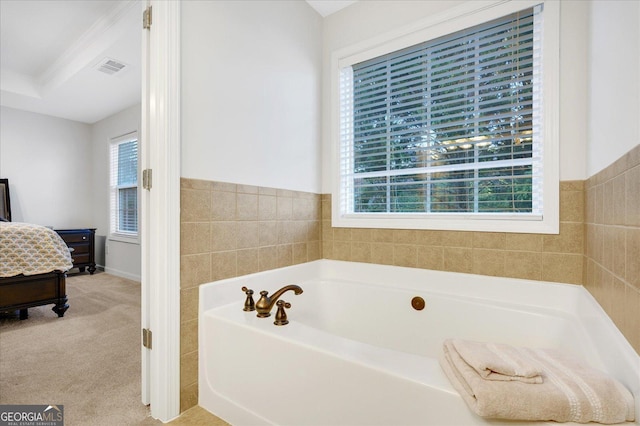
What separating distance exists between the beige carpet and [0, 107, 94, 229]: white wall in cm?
237

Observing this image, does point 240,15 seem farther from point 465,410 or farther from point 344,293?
point 465,410

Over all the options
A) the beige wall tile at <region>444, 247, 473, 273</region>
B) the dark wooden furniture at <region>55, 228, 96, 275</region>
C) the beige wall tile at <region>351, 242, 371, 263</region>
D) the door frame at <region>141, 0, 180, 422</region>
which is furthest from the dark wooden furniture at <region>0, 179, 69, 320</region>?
the beige wall tile at <region>444, 247, 473, 273</region>

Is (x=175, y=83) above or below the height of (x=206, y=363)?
above

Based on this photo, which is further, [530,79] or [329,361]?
[530,79]

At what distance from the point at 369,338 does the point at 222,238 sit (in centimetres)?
111

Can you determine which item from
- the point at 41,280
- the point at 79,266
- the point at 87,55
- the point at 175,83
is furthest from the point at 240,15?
the point at 79,266

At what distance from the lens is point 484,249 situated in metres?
1.83

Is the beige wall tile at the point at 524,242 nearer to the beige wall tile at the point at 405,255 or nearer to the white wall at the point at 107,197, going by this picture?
the beige wall tile at the point at 405,255

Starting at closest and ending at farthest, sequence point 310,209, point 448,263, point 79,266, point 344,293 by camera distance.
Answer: point 448,263, point 344,293, point 310,209, point 79,266

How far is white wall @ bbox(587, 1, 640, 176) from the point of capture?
89 centimetres

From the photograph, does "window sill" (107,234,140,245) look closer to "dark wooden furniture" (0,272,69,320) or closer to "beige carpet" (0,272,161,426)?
"beige carpet" (0,272,161,426)

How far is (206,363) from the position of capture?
153cm

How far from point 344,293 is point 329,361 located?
42.8 inches

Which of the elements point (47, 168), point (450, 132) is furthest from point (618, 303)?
point (47, 168)
